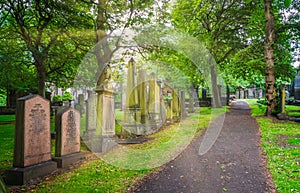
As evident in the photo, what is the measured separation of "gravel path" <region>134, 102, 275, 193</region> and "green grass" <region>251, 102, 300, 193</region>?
0.21m

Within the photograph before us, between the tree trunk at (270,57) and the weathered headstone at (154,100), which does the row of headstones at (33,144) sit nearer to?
the weathered headstone at (154,100)

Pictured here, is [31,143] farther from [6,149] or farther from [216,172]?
[216,172]

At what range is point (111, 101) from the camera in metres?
9.85

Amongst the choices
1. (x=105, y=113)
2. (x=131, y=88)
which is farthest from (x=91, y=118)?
(x=131, y=88)

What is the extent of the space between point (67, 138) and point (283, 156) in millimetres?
5567

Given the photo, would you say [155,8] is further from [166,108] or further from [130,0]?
[166,108]

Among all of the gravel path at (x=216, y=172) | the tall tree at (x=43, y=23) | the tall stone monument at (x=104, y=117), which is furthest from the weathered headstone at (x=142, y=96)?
the gravel path at (x=216, y=172)

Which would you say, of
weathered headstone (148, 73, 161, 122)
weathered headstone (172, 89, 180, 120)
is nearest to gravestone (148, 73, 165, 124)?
weathered headstone (148, 73, 161, 122)

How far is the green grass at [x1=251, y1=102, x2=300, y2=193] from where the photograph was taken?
15.3ft

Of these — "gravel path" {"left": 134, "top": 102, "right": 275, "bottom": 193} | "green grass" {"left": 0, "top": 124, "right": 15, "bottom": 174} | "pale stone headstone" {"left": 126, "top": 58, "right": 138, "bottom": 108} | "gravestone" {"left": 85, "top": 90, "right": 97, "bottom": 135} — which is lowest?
"green grass" {"left": 0, "top": 124, "right": 15, "bottom": 174}

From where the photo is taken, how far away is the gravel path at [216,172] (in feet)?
15.3

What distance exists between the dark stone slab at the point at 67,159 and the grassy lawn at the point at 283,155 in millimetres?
4840

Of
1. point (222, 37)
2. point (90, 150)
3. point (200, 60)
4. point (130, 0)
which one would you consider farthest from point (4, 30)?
point (222, 37)

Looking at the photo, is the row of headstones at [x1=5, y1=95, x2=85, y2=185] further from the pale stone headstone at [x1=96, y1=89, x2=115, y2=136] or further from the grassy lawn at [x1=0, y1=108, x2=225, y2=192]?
the pale stone headstone at [x1=96, y1=89, x2=115, y2=136]
